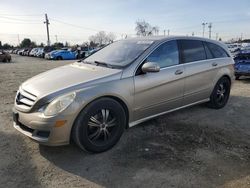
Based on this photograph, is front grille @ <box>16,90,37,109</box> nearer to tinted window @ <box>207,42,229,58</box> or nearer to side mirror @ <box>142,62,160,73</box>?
side mirror @ <box>142,62,160,73</box>

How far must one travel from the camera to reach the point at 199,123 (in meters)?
5.15

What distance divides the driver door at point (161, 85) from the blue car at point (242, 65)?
6.27 meters

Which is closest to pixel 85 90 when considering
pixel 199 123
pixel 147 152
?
pixel 147 152

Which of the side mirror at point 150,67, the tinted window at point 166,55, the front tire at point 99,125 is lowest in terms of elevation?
the front tire at point 99,125

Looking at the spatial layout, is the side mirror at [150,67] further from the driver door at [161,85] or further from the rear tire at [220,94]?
the rear tire at [220,94]

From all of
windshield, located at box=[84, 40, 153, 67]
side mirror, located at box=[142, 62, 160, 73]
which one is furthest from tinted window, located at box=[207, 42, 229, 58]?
side mirror, located at box=[142, 62, 160, 73]

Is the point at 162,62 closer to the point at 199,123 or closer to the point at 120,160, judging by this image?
the point at 199,123

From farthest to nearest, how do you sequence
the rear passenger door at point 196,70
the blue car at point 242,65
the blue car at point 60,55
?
the blue car at point 60,55, the blue car at point 242,65, the rear passenger door at point 196,70

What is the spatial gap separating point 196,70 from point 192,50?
431mm

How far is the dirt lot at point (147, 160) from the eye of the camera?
3.22 meters

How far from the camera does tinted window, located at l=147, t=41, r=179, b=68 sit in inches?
179

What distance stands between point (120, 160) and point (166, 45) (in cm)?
224

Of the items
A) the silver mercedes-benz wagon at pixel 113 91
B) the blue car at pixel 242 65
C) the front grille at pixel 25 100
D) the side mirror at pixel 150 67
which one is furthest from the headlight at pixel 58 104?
the blue car at pixel 242 65

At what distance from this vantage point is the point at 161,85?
452cm
